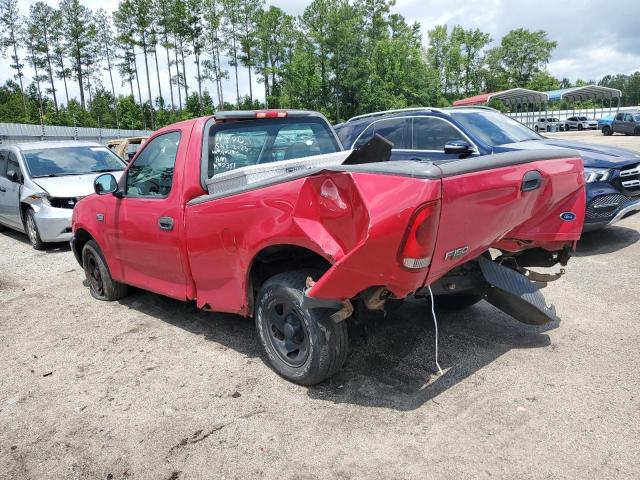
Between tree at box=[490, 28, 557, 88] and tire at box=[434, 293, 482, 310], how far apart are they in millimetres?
75443

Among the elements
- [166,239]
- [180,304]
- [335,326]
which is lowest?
[180,304]

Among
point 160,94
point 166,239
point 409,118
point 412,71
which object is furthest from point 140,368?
point 160,94

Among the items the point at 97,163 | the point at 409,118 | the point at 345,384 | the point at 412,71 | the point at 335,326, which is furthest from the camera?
the point at 412,71

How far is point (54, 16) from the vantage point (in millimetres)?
58969

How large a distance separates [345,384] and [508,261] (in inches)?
65.2

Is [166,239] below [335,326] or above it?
above

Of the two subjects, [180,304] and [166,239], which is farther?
[180,304]

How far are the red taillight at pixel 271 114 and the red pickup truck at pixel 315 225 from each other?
0.04ft

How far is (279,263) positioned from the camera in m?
3.60

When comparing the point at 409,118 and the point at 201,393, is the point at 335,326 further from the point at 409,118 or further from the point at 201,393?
the point at 409,118

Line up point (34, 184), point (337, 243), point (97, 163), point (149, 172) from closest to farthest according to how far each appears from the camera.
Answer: point (337, 243)
point (149, 172)
point (34, 184)
point (97, 163)

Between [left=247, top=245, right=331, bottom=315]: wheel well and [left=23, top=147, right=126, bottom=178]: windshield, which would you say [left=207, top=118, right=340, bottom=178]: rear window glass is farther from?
[left=23, top=147, right=126, bottom=178]: windshield

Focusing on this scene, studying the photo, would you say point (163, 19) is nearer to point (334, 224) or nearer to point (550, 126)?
point (550, 126)

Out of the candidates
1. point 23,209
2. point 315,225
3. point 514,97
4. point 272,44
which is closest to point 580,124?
point 514,97
